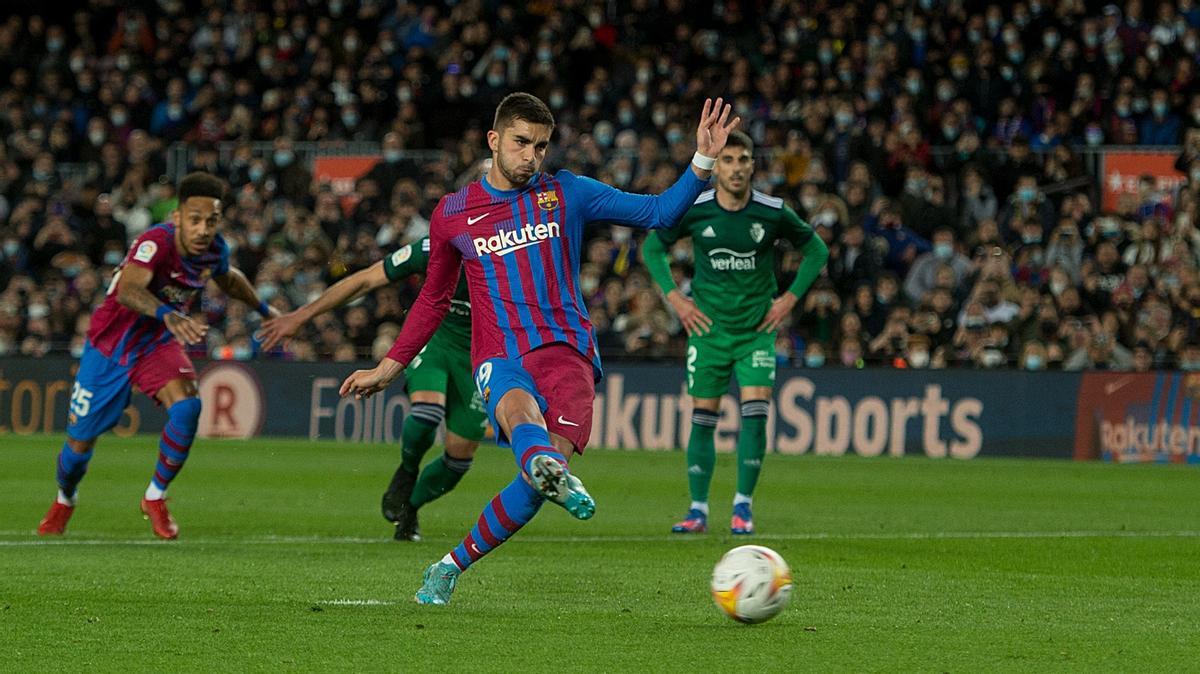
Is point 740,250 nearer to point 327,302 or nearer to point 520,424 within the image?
point 327,302

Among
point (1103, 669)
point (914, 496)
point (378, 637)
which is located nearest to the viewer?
point (1103, 669)

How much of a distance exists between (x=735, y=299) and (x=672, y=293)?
1.42 feet

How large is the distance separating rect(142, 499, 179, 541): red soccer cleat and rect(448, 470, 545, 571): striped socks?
13.2ft

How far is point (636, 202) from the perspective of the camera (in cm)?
777

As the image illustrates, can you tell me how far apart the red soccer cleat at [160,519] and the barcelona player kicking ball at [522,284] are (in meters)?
3.67

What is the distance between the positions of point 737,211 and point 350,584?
4.97 meters

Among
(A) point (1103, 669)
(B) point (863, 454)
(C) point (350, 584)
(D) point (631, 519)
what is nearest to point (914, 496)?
(D) point (631, 519)

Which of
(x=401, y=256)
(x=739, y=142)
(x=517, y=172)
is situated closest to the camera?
(x=517, y=172)

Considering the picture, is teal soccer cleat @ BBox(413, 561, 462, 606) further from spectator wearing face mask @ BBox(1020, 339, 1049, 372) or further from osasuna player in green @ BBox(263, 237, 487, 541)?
spectator wearing face mask @ BBox(1020, 339, 1049, 372)

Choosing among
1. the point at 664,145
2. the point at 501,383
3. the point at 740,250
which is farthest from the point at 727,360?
the point at 664,145

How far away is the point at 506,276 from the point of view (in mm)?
7863

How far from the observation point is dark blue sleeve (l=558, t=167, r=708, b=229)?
756 cm

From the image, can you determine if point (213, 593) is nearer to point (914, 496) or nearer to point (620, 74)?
point (914, 496)

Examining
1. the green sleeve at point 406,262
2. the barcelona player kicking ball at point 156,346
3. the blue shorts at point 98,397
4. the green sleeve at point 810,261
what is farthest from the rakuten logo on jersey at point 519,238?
the green sleeve at point 810,261
